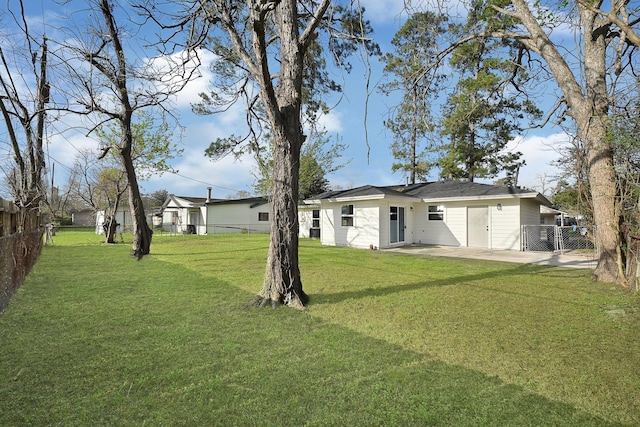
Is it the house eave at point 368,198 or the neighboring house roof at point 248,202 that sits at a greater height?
the neighboring house roof at point 248,202

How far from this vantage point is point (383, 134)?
6.04 metres

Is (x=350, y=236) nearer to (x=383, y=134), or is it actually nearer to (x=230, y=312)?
(x=383, y=134)

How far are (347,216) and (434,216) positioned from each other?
407cm

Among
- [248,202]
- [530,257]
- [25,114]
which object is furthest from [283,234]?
[248,202]

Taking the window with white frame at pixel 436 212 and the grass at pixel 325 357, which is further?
the window with white frame at pixel 436 212

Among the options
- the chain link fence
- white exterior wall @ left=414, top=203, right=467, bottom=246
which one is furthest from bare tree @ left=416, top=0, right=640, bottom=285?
white exterior wall @ left=414, top=203, right=467, bottom=246

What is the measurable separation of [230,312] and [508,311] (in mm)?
4117

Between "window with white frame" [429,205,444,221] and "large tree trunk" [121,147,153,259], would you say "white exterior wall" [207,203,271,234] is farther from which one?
"window with white frame" [429,205,444,221]

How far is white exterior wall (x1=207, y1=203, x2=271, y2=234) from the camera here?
2578 cm

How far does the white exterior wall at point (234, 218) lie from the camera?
25781mm

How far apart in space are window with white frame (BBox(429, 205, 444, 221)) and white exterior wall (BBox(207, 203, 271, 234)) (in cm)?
1398

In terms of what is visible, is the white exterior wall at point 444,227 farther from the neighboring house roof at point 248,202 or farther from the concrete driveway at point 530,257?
the neighboring house roof at point 248,202

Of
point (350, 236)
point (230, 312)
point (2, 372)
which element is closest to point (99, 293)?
point (230, 312)

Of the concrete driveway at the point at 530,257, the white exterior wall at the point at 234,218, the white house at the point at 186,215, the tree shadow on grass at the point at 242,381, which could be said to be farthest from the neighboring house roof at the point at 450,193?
the white house at the point at 186,215
